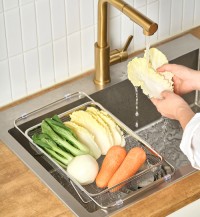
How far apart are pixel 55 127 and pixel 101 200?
0.82 feet

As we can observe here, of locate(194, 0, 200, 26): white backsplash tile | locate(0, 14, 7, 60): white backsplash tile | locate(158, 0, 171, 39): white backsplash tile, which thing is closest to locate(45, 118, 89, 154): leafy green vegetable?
locate(0, 14, 7, 60): white backsplash tile

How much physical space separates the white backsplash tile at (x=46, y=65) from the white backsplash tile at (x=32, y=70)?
0.5 inches

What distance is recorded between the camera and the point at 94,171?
1893 millimetres

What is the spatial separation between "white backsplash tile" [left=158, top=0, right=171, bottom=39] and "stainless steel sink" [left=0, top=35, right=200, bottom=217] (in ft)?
A: 0.17

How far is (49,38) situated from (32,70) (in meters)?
0.10

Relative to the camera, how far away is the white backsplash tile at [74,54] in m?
2.14

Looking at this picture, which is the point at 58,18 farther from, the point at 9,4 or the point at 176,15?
the point at 176,15

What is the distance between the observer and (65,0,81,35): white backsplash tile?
2073mm

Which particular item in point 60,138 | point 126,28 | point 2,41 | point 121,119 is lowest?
point 121,119

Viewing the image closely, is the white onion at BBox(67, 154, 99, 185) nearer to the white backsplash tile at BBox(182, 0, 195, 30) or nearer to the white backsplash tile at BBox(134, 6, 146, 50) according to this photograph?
the white backsplash tile at BBox(134, 6, 146, 50)

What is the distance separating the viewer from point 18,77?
2068mm

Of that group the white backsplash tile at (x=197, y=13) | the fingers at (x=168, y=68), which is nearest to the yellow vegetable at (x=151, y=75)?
the fingers at (x=168, y=68)

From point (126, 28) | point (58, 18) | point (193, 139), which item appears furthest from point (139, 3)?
point (193, 139)

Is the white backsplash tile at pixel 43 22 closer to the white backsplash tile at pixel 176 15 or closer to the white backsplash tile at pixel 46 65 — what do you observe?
the white backsplash tile at pixel 46 65
